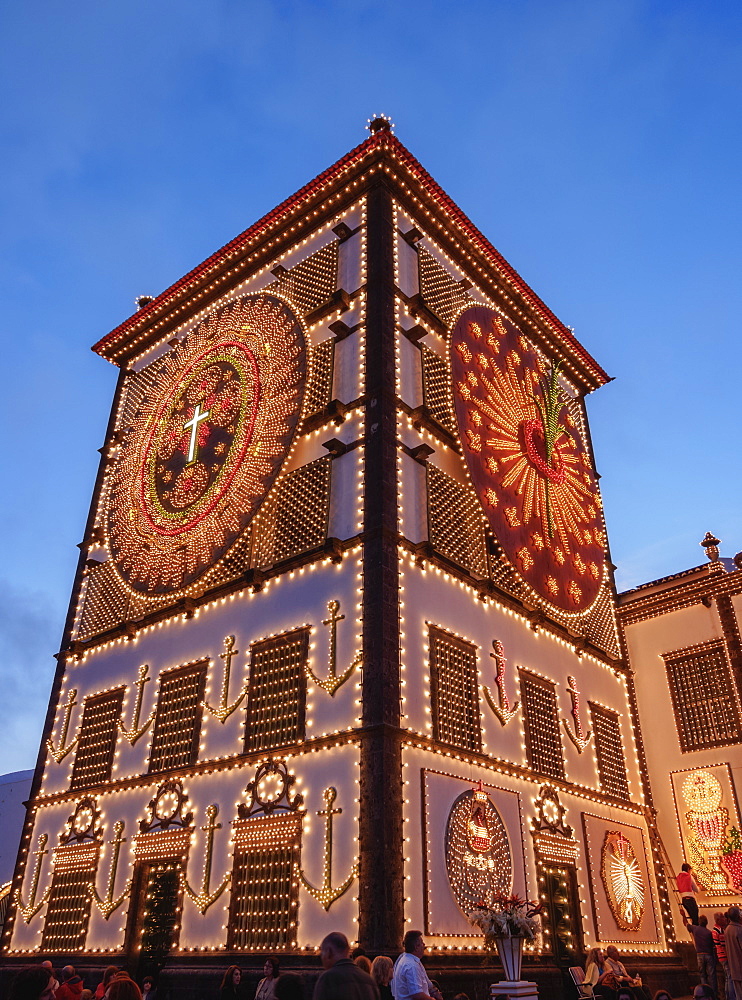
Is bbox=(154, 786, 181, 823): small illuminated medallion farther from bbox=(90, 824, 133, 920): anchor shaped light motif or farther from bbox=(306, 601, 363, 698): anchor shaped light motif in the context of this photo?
bbox=(306, 601, 363, 698): anchor shaped light motif

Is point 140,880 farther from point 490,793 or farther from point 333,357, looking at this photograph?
point 333,357

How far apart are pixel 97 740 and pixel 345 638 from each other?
351 inches

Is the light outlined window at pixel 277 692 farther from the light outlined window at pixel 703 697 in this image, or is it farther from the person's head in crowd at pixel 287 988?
the light outlined window at pixel 703 697

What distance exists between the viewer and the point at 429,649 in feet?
54.2

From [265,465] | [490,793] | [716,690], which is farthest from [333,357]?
[716,690]

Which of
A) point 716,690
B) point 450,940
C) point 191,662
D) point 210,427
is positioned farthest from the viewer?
point 716,690

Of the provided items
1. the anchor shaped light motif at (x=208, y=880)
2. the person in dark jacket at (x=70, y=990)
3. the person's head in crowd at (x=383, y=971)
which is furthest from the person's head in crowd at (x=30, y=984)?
the anchor shaped light motif at (x=208, y=880)

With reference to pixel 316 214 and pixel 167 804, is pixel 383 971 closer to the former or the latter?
pixel 167 804

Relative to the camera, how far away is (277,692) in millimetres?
16984

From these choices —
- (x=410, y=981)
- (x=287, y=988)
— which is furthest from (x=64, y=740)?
(x=287, y=988)

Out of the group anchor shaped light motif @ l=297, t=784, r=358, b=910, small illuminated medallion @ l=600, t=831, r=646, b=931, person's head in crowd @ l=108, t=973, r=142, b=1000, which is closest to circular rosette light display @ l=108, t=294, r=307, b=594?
anchor shaped light motif @ l=297, t=784, r=358, b=910

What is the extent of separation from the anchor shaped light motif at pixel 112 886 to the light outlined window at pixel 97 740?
63.7 inches

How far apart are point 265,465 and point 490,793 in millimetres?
9204

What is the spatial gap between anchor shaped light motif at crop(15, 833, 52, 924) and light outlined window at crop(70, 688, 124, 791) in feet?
5.08
